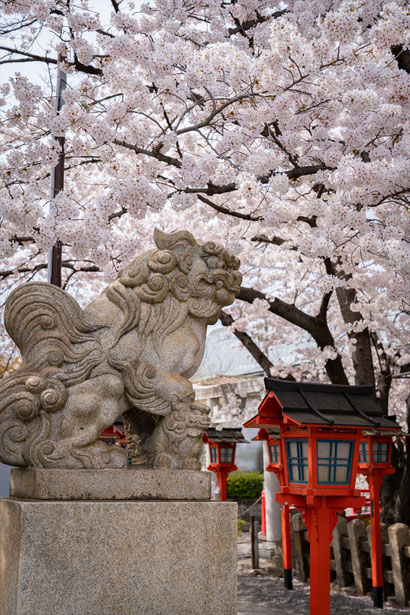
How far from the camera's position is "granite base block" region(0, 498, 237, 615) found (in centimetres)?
322

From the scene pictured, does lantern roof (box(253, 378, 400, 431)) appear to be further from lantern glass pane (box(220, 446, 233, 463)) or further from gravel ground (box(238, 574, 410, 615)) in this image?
lantern glass pane (box(220, 446, 233, 463))

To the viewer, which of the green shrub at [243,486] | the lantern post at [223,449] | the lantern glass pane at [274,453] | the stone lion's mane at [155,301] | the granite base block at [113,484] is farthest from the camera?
the green shrub at [243,486]

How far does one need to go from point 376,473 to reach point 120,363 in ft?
20.4

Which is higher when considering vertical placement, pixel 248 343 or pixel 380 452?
pixel 248 343

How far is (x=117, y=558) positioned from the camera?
11.0 feet

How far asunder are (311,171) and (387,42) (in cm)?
150

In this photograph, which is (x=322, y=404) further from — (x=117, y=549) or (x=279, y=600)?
(x=279, y=600)

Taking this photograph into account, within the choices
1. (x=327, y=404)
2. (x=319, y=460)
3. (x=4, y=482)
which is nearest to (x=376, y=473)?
(x=327, y=404)

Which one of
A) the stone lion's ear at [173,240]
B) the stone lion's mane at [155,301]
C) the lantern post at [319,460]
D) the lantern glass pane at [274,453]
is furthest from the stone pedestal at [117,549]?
the lantern glass pane at [274,453]

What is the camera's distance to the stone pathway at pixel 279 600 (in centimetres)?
835

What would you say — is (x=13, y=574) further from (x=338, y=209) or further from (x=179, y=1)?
(x=179, y=1)

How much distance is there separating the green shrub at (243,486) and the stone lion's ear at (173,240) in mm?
17673

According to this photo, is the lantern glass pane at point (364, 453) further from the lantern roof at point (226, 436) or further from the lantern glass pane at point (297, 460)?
the lantern glass pane at point (297, 460)

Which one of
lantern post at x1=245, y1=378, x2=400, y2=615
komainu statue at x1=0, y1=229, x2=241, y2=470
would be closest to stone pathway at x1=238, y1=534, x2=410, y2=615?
lantern post at x1=245, y1=378, x2=400, y2=615
